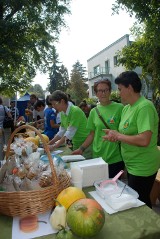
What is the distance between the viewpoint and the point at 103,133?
247cm

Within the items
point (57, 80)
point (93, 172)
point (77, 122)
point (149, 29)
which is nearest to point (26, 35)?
point (149, 29)

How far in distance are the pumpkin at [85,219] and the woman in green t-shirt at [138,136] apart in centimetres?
82

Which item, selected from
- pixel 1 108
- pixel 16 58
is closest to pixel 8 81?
pixel 16 58

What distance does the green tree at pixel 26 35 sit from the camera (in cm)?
1210

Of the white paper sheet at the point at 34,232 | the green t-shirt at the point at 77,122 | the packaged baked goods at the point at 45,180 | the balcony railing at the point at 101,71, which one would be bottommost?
the white paper sheet at the point at 34,232

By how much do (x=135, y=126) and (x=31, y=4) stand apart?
42.2ft

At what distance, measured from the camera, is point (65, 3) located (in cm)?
1425

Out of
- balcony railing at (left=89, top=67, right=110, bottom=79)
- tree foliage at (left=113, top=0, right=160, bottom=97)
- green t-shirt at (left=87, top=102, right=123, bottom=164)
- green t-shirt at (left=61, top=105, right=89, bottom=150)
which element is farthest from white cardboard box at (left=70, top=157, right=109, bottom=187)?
balcony railing at (left=89, top=67, right=110, bottom=79)

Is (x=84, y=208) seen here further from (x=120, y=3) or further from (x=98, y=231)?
(x=120, y=3)

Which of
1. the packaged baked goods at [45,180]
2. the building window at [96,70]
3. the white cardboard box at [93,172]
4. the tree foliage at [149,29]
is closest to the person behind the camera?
the packaged baked goods at [45,180]

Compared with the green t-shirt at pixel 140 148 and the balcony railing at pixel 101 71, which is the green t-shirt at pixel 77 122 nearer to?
the green t-shirt at pixel 140 148

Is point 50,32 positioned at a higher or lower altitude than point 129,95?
higher

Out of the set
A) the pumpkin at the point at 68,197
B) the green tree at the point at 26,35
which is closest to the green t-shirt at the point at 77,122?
the pumpkin at the point at 68,197

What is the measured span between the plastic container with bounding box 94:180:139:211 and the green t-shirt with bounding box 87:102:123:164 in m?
0.85
